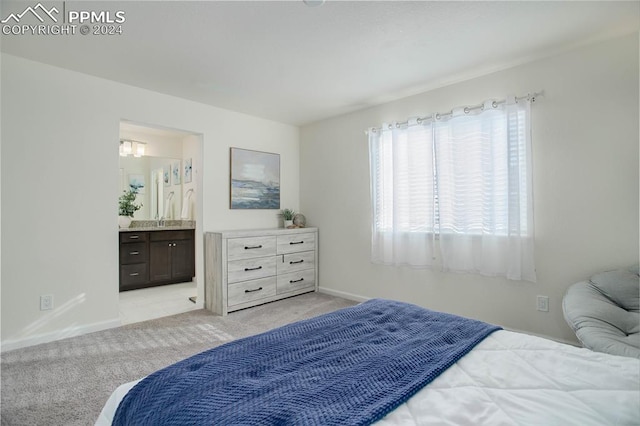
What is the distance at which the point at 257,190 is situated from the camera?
4.57 m

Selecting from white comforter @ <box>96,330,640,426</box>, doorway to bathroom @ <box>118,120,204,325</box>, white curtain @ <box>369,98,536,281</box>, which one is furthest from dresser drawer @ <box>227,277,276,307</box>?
white comforter @ <box>96,330,640,426</box>

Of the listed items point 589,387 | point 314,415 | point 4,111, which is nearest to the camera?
point 314,415

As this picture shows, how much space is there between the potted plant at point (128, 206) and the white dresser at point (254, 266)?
7.11ft

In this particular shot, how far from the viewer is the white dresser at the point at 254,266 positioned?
371 cm

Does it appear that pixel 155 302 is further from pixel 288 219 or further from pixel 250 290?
pixel 288 219

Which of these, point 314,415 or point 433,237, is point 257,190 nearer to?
point 433,237

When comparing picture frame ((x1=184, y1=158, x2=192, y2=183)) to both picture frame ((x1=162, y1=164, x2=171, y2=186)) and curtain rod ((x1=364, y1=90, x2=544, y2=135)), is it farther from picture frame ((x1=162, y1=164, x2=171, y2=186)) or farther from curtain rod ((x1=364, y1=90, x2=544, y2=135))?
curtain rod ((x1=364, y1=90, x2=544, y2=135))

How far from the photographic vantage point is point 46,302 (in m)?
2.94

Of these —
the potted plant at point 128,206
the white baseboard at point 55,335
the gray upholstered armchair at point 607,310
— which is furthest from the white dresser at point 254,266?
the gray upholstered armchair at point 607,310

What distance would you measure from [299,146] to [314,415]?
4.54 m

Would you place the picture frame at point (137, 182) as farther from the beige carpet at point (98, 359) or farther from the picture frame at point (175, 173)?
the beige carpet at point (98, 359)

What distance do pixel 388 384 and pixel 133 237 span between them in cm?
490

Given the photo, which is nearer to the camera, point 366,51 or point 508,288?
point 366,51

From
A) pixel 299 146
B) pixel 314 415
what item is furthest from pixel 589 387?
pixel 299 146
